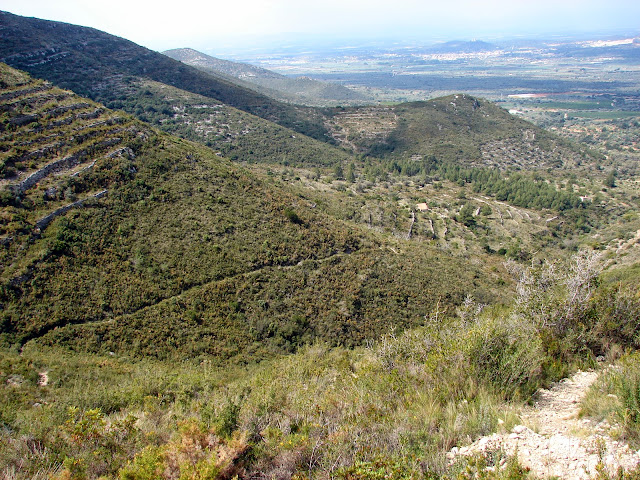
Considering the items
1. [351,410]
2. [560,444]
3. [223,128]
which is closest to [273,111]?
[223,128]

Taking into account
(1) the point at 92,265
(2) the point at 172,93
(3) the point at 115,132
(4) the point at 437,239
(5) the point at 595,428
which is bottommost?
(4) the point at 437,239

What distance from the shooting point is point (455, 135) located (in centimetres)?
9625

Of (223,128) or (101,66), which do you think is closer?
(223,128)

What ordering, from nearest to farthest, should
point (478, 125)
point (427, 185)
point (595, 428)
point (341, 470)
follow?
1. point (341, 470)
2. point (595, 428)
3. point (427, 185)
4. point (478, 125)

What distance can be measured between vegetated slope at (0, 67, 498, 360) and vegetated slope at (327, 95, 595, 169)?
214 ft

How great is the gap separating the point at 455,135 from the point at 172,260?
93.1 m

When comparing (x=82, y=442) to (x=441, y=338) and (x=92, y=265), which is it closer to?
(x=441, y=338)

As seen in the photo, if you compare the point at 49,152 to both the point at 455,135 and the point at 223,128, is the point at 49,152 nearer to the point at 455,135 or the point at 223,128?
the point at 223,128

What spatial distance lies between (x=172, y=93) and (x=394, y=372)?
77621 millimetres

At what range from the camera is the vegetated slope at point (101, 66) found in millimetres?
60625

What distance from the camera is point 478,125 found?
3974 inches

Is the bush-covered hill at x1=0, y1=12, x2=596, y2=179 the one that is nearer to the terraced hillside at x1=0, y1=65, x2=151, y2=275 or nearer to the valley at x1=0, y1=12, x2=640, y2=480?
the valley at x1=0, y1=12, x2=640, y2=480

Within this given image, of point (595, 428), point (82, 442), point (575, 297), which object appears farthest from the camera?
point (575, 297)

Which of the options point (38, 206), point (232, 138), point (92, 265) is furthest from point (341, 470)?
point (232, 138)
